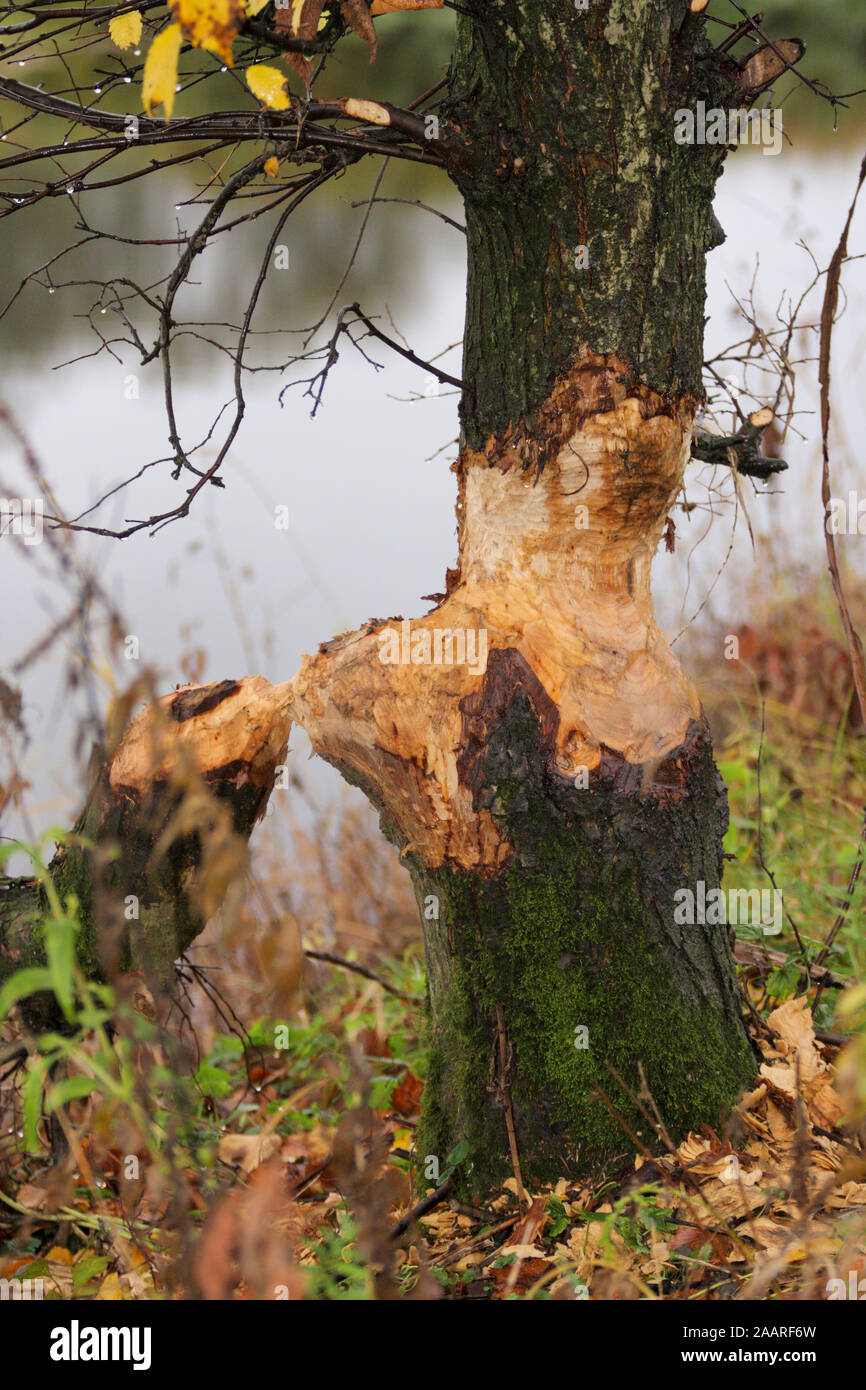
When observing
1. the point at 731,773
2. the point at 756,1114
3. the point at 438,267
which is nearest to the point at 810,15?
the point at 438,267

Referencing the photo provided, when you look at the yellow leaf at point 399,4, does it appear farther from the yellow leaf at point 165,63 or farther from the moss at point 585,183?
the yellow leaf at point 165,63

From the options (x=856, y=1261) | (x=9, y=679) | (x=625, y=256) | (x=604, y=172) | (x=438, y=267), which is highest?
(x=438, y=267)

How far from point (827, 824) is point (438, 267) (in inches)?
204

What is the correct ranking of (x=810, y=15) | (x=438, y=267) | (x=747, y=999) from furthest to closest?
1. (x=810, y=15)
2. (x=438, y=267)
3. (x=747, y=999)

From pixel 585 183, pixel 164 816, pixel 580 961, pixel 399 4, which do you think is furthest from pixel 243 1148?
pixel 399 4

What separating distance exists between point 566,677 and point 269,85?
0.87 m

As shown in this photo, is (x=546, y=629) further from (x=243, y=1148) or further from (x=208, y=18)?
(x=243, y=1148)

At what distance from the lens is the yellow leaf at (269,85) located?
1.33 metres

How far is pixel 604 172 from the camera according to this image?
62.6 inches

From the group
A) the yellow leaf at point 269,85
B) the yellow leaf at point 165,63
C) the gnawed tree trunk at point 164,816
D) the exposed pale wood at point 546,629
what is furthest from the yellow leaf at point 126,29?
the gnawed tree trunk at point 164,816

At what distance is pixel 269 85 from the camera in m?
1.33

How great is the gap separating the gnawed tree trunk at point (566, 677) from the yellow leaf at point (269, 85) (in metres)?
0.32
